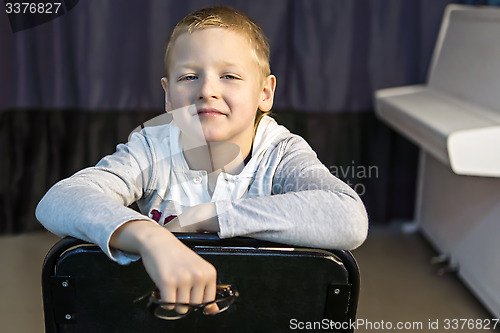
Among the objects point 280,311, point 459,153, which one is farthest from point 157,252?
point 459,153

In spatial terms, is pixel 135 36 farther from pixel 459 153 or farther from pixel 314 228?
pixel 314 228

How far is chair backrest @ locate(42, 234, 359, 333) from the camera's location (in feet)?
2.36

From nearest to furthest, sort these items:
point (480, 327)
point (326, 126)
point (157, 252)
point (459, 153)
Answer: point (157, 252) < point (459, 153) < point (480, 327) < point (326, 126)

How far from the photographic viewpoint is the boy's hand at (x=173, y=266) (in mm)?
646

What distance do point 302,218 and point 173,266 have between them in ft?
0.70

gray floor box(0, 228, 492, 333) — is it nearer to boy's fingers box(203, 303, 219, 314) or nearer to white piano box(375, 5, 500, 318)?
white piano box(375, 5, 500, 318)

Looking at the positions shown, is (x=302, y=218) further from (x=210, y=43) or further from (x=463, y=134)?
(x=463, y=134)

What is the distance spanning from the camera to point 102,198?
0.77 meters

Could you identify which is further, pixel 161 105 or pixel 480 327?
pixel 161 105

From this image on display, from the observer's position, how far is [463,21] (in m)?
2.08

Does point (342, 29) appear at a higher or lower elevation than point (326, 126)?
higher

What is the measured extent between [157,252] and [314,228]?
24 cm

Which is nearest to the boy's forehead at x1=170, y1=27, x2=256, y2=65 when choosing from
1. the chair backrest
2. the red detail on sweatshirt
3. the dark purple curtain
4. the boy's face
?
the boy's face

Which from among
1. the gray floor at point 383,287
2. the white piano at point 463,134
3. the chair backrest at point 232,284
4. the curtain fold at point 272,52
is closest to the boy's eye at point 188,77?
the chair backrest at point 232,284
